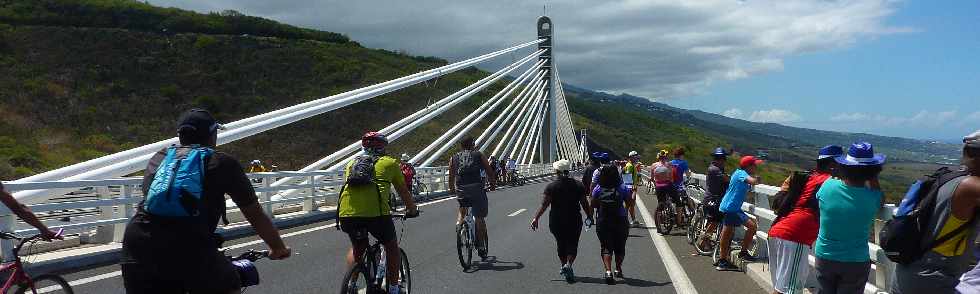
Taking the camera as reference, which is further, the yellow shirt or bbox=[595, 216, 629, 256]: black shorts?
bbox=[595, 216, 629, 256]: black shorts

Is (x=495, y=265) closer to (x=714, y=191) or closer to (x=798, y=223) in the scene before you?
(x=714, y=191)

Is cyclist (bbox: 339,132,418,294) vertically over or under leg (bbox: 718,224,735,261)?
over

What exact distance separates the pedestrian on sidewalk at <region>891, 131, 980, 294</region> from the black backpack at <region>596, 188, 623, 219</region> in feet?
13.3

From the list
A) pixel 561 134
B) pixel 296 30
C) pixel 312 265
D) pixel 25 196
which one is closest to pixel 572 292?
pixel 312 265

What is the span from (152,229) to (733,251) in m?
6.69

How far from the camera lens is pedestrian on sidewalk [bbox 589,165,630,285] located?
7.55 m

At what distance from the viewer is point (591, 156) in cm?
827

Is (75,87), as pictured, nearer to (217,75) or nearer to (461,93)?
(217,75)

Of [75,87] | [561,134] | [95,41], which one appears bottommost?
[561,134]

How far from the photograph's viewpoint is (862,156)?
4.15m

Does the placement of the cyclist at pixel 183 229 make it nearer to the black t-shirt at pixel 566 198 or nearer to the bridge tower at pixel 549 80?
the black t-shirt at pixel 566 198

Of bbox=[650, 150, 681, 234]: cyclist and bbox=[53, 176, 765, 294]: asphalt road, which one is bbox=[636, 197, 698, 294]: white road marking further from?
bbox=[650, 150, 681, 234]: cyclist

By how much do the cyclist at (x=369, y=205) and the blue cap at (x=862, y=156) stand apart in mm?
2948

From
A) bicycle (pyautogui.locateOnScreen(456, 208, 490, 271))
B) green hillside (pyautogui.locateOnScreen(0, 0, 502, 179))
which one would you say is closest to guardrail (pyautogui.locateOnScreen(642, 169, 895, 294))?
bicycle (pyautogui.locateOnScreen(456, 208, 490, 271))
